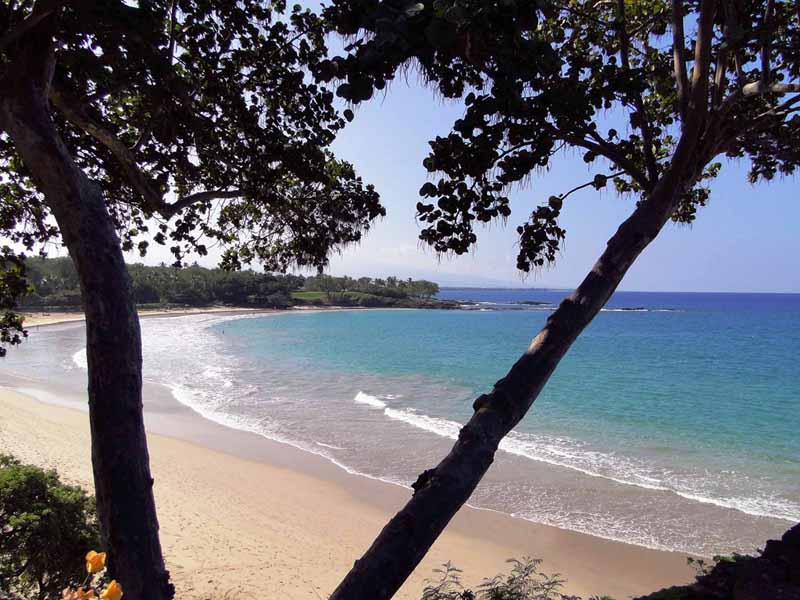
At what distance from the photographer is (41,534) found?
13.9 ft

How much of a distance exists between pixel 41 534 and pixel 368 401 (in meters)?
15.2

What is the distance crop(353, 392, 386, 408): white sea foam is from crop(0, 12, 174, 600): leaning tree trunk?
53.8ft

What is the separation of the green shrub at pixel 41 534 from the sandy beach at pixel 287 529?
244 cm

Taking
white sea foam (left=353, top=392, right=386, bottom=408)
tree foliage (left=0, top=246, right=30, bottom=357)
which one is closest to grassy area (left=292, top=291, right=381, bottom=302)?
white sea foam (left=353, top=392, right=386, bottom=408)

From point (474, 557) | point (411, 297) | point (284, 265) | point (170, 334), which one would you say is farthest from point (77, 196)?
point (411, 297)

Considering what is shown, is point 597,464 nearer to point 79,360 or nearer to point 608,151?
point 608,151

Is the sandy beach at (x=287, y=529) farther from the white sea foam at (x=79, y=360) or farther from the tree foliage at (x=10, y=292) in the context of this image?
the white sea foam at (x=79, y=360)

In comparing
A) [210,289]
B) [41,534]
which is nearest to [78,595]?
[41,534]

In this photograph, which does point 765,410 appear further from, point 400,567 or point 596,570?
point 400,567

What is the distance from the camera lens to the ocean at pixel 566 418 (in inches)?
391

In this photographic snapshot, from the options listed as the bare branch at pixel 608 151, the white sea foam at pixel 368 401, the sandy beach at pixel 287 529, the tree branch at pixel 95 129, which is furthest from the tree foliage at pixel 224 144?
the white sea foam at pixel 368 401

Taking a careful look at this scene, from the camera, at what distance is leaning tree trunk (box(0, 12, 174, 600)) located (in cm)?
213

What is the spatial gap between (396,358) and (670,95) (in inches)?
1131

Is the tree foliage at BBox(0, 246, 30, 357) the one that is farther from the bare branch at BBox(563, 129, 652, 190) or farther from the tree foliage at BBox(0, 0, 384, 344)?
the bare branch at BBox(563, 129, 652, 190)
